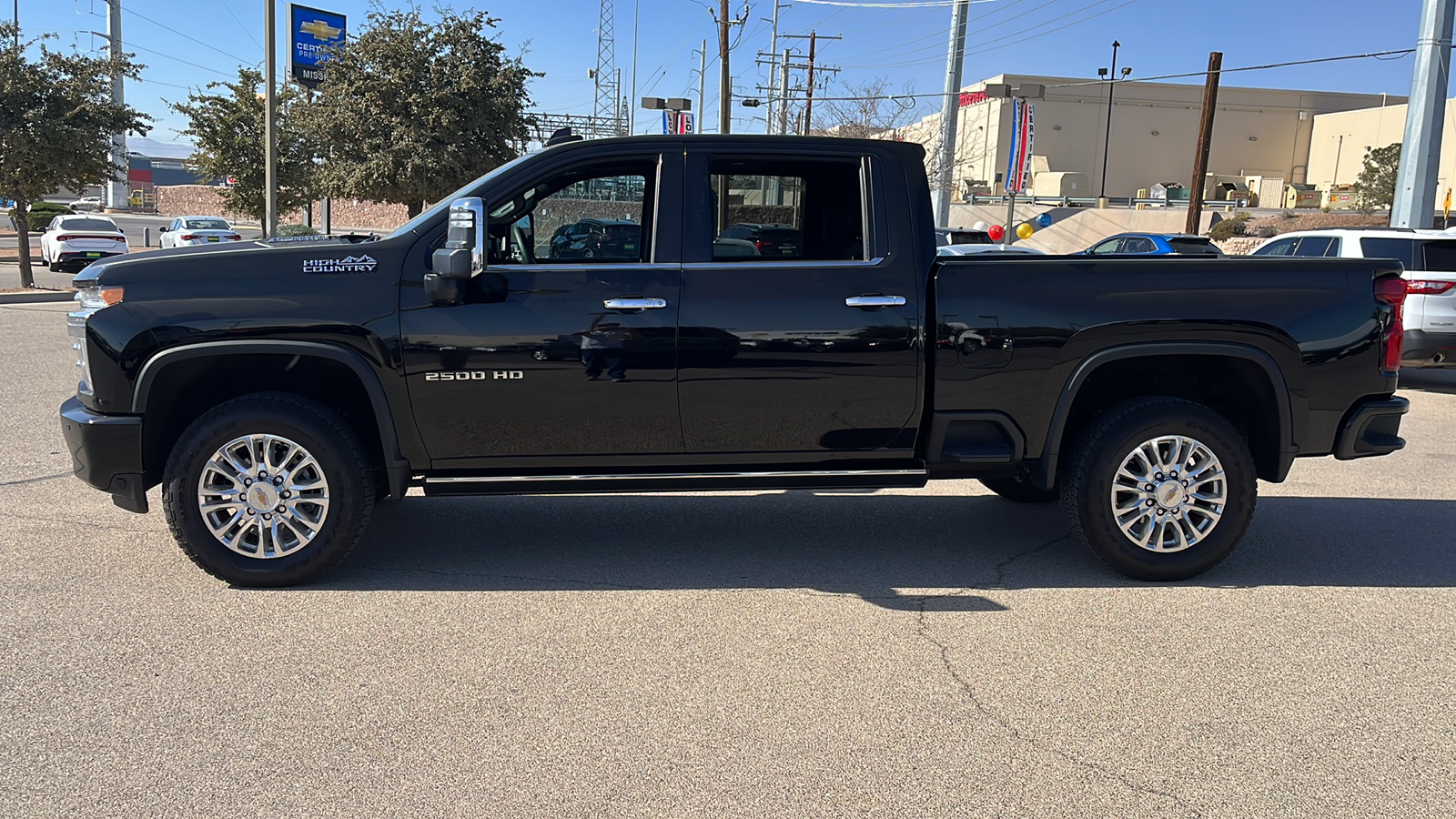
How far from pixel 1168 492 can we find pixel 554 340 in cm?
299

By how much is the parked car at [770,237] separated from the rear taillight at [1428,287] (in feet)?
28.9

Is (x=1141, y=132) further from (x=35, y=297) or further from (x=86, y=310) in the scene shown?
(x=86, y=310)

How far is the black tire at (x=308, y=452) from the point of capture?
5.04m

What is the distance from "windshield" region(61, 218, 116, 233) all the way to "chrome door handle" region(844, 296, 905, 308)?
1136 inches

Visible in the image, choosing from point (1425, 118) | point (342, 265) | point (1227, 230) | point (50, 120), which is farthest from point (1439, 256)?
point (1227, 230)

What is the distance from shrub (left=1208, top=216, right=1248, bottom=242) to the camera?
3743 centimetres

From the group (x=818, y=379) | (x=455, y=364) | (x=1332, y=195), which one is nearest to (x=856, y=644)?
(x=818, y=379)

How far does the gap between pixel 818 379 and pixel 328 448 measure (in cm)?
224

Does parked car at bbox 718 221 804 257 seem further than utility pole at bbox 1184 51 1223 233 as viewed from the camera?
No

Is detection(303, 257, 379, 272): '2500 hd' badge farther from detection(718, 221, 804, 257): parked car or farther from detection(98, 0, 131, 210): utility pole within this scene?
detection(98, 0, 131, 210): utility pole

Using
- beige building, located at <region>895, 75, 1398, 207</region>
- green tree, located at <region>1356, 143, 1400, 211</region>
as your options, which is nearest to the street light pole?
beige building, located at <region>895, 75, 1398, 207</region>

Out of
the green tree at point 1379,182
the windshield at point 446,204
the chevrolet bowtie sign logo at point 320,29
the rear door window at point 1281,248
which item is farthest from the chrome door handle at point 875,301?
the green tree at point 1379,182

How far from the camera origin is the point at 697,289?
5160 mm

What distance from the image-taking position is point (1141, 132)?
7175 centimetres
